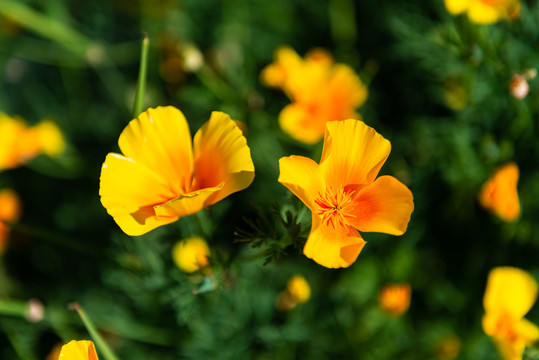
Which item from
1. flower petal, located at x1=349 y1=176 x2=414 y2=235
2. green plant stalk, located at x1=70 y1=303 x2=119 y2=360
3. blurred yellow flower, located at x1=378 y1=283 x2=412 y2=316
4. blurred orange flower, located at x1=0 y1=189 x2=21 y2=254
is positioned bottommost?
blurred orange flower, located at x1=0 y1=189 x2=21 y2=254

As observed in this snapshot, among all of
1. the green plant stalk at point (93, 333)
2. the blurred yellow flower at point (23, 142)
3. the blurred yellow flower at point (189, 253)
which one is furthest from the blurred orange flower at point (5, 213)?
the green plant stalk at point (93, 333)

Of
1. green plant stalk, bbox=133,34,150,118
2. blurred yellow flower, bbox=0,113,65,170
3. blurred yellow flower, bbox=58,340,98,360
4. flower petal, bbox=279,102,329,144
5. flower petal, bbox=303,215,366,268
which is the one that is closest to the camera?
flower petal, bbox=303,215,366,268

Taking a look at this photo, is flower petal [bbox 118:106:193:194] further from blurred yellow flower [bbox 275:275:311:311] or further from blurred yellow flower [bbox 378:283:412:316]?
blurred yellow flower [bbox 378:283:412:316]

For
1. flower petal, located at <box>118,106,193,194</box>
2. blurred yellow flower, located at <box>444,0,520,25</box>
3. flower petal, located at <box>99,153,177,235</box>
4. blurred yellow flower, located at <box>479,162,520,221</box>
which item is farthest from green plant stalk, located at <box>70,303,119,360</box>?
blurred yellow flower, located at <box>444,0,520,25</box>

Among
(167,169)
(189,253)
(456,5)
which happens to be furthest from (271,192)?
(456,5)

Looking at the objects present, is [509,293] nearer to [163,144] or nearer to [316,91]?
[316,91]
